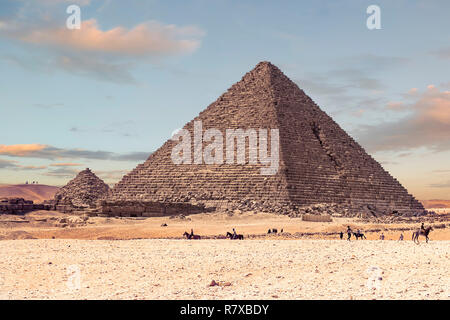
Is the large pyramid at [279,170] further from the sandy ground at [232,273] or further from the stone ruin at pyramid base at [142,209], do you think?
the sandy ground at [232,273]

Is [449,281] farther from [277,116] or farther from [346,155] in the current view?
[346,155]

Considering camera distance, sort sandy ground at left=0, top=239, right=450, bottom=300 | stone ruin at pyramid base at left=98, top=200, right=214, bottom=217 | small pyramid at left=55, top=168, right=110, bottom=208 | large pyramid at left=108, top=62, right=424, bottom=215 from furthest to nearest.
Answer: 1. small pyramid at left=55, top=168, right=110, bottom=208
2. large pyramid at left=108, top=62, right=424, bottom=215
3. stone ruin at pyramid base at left=98, top=200, right=214, bottom=217
4. sandy ground at left=0, top=239, right=450, bottom=300

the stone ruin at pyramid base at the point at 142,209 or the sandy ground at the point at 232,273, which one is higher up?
the stone ruin at pyramid base at the point at 142,209

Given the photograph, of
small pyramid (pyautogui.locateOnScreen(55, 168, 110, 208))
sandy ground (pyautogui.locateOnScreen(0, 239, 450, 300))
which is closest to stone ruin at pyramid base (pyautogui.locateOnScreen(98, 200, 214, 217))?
small pyramid (pyautogui.locateOnScreen(55, 168, 110, 208))

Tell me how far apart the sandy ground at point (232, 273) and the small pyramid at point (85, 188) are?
57247 mm

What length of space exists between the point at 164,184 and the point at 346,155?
71.6 feet

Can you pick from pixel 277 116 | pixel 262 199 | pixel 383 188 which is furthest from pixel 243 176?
pixel 383 188

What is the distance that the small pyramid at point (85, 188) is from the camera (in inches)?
2869

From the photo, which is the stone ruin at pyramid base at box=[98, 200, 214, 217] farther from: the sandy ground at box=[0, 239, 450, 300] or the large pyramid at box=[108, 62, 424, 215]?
the sandy ground at box=[0, 239, 450, 300]

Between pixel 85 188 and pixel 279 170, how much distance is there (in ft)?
95.7

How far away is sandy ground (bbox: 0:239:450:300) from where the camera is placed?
1006 cm

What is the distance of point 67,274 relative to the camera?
12664 millimetres

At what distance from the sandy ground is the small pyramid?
57.2 metres

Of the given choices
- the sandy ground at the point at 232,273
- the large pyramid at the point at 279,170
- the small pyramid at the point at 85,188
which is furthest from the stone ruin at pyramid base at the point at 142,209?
the sandy ground at the point at 232,273
